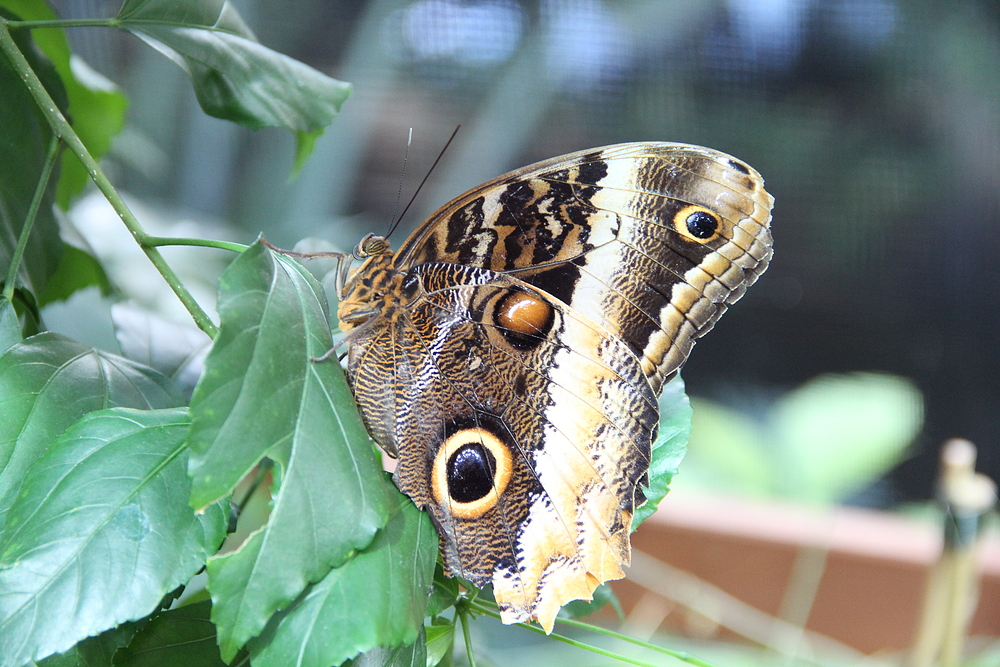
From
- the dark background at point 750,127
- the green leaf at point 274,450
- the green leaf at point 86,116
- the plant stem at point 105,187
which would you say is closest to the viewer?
the green leaf at point 274,450

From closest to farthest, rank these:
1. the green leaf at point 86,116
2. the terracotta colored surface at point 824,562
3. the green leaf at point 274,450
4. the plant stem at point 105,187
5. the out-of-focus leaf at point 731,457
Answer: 1. the green leaf at point 274,450
2. the plant stem at point 105,187
3. the green leaf at point 86,116
4. the terracotta colored surface at point 824,562
5. the out-of-focus leaf at point 731,457

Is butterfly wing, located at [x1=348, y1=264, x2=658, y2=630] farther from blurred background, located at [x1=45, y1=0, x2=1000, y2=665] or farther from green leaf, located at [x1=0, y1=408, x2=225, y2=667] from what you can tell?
blurred background, located at [x1=45, y1=0, x2=1000, y2=665]

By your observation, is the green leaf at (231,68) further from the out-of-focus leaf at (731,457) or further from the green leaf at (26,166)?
the out-of-focus leaf at (731,457)

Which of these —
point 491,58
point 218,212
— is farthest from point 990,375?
point 218,212

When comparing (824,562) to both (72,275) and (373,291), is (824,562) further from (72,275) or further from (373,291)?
(72,275)

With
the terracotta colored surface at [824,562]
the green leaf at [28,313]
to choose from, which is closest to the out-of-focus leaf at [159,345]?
the green leaf at [28,313]

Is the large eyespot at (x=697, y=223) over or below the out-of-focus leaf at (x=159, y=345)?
over

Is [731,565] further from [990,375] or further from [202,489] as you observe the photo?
[202,489]

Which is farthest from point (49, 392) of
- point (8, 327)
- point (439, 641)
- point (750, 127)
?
point (750, 127)
